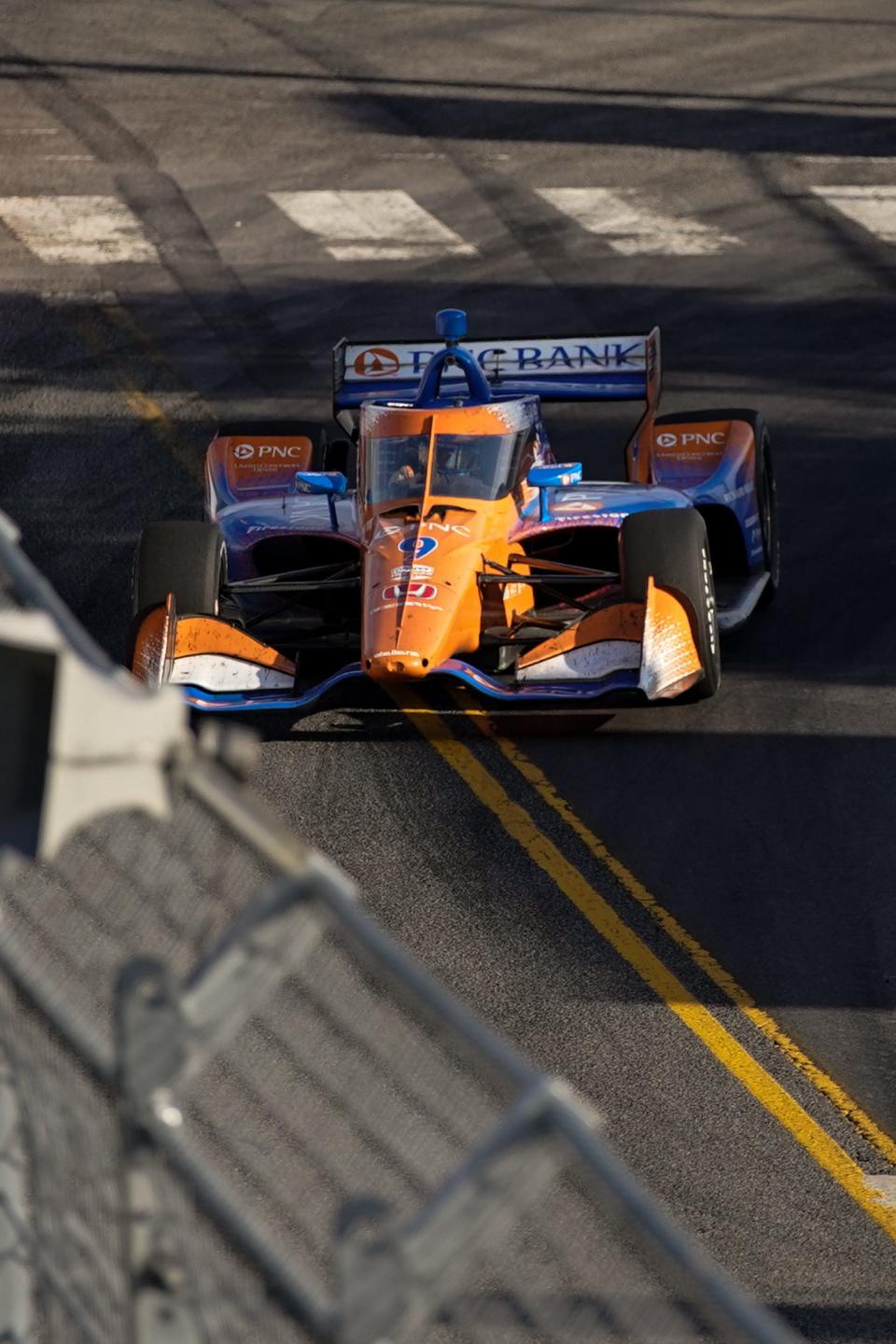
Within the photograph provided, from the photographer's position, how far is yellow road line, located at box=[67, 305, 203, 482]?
13.2 m

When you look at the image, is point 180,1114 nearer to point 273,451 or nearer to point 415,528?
point 415,528

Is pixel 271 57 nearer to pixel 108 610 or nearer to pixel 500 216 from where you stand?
pixel 500 216

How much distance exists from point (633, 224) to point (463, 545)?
8317 mm

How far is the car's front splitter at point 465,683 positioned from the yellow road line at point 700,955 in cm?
40

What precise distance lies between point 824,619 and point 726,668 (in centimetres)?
86

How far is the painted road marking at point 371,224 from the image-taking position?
16.6 meters

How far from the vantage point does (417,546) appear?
9.45 meters

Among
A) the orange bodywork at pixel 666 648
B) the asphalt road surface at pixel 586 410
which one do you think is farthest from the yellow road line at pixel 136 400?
the orange bodywork at pixel 666 648

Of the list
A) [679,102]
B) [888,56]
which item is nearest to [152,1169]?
[679,102]

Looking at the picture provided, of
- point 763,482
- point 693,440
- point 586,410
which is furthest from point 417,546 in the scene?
point 586,410

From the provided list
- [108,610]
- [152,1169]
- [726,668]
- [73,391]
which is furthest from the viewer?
[73,391]

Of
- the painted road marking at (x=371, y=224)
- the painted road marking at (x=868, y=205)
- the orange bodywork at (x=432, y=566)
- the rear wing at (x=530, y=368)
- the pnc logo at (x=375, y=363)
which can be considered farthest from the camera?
the painted road marking at (x=868, y=205)

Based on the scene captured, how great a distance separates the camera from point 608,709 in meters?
9.88

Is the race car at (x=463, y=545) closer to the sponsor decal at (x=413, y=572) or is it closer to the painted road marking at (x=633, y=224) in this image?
the sponsor decal at (x=413, y=572)
